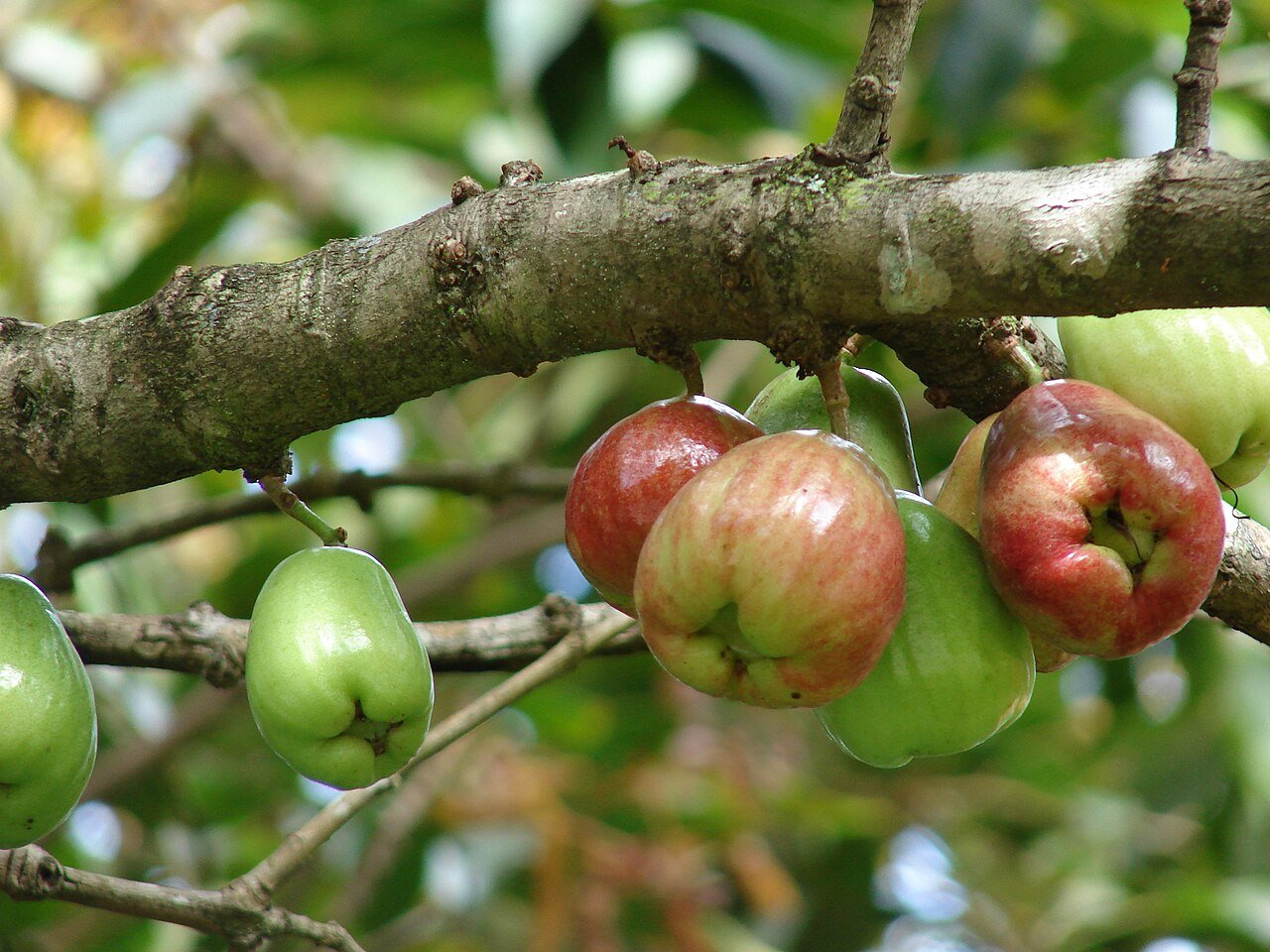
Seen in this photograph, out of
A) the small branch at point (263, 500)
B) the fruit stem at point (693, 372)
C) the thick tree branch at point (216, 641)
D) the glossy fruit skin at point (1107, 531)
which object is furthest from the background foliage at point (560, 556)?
the glossy fruit skin at point (1107, 531)

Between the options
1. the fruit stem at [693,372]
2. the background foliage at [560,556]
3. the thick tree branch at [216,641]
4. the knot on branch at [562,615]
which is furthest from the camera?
the background foliage at [560,556]

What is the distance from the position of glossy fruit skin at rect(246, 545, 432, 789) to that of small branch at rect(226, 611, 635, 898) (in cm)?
12

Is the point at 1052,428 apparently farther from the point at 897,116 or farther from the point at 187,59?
the point at 187,59

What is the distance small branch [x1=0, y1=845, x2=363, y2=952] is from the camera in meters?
1.39

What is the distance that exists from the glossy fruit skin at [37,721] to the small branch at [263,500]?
1.54 feet

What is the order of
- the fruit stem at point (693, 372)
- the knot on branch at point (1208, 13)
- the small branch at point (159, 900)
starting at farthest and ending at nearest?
the small branch at point (159, 900)
the fruit stem at point (693, 372)
the knot on branch at point (1208, 13)

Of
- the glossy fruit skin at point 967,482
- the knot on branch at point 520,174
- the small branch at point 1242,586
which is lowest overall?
the small branch at point 1242,586

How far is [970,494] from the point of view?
53.4 inches

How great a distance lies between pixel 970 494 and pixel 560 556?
282 centimetres

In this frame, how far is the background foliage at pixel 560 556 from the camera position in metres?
3.04

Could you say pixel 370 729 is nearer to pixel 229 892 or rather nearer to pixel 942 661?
pixel 229 892

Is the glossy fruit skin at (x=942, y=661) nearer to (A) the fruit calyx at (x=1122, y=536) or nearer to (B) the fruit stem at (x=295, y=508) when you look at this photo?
(A) the fruit calyx at (x=1122, y=536)

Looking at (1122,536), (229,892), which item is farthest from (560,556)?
(1122,536)

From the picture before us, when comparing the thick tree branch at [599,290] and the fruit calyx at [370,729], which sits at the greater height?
the thick tree branch at [599,290]
